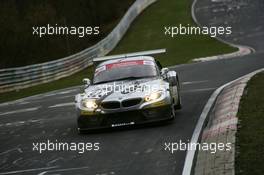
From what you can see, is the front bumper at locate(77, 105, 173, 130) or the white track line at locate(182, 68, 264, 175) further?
the front bumper at locate(77, 105, 173, 130)

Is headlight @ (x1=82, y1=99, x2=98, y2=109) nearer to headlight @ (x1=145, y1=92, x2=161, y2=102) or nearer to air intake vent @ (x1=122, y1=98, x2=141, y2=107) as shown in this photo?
air intake vent @ (x1=122, y1=98, x2=141, y2=107)

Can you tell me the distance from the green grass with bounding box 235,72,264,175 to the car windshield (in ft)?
6.51

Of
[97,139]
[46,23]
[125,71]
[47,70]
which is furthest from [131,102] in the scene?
[46,23]

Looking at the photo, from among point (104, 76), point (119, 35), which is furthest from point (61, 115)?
point (119, 35)

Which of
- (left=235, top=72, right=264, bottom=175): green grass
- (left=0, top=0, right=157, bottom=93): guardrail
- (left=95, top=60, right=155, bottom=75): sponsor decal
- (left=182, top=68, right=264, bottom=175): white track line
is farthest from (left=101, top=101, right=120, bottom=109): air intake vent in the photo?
(left=0, top=0, right=157, bottom=93): guardrail

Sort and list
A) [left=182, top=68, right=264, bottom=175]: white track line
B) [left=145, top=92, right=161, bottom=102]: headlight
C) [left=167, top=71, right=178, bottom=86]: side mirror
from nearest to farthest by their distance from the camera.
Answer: [left=182, top=68, right=264, bottom=175]: white track line → [left=145, top=92, right=161, bottom=102]: headlight → [left=167, top=71, right=178, bottom=86]: side mirror

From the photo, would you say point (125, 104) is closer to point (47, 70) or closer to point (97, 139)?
point (97, 139)

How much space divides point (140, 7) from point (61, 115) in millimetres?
44720

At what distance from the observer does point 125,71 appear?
1327 cm

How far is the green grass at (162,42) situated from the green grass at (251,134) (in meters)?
14.7

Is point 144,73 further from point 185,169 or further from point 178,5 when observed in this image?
point 178,5

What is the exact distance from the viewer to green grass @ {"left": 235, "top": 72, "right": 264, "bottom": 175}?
301 inches

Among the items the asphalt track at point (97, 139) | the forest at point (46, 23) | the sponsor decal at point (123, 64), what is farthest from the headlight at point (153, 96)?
the forest at point (46, 23)

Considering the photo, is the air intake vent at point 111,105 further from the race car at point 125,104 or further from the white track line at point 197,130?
the white track line at point 197,130
